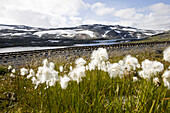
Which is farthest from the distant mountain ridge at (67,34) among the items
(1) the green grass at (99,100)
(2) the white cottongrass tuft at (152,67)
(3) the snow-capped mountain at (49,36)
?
(2) the white cottongrass tuft at (152,67)

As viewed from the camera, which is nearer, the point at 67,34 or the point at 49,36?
the point at 49,36

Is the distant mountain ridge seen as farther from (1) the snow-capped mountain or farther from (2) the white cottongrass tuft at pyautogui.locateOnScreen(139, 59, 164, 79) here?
(2) the white cottongrass tuft at pyautogui.locateOnScreen(139, 59, 164, 79)

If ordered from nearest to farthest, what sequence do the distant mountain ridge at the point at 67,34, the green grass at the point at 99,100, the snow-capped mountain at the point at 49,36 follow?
the green grass at the point at 99,100 < the snow-capped mountain at the point at 49,36 < the distant mountain ridge at the point at 67,34

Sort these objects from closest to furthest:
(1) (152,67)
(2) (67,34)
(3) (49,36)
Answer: (1) (152,67) < (3) (49,36) < (2) (67,34)

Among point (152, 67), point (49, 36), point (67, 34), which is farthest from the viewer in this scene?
point (67, 34)

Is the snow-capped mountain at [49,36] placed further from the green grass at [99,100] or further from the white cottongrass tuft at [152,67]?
the white cottongrass tuft at [152,67]

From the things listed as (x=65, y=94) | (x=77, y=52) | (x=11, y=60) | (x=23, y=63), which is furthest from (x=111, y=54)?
(x=65, y=94)

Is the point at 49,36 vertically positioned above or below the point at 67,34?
below

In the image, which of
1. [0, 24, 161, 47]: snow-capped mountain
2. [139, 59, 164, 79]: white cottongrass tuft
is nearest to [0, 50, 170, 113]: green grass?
[139, 59, 164, 79]: white cottongrass tuft

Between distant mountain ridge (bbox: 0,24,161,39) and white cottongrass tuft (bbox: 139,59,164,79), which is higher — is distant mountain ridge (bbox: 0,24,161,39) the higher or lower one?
the higher one

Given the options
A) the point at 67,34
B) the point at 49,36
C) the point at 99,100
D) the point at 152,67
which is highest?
the point at 67,34

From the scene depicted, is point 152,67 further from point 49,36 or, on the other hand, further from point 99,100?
point 49,36

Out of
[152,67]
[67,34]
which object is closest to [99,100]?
[152,67]

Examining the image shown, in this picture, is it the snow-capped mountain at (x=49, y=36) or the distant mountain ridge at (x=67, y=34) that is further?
the distant mountain ridge at (x=67, y=34)
